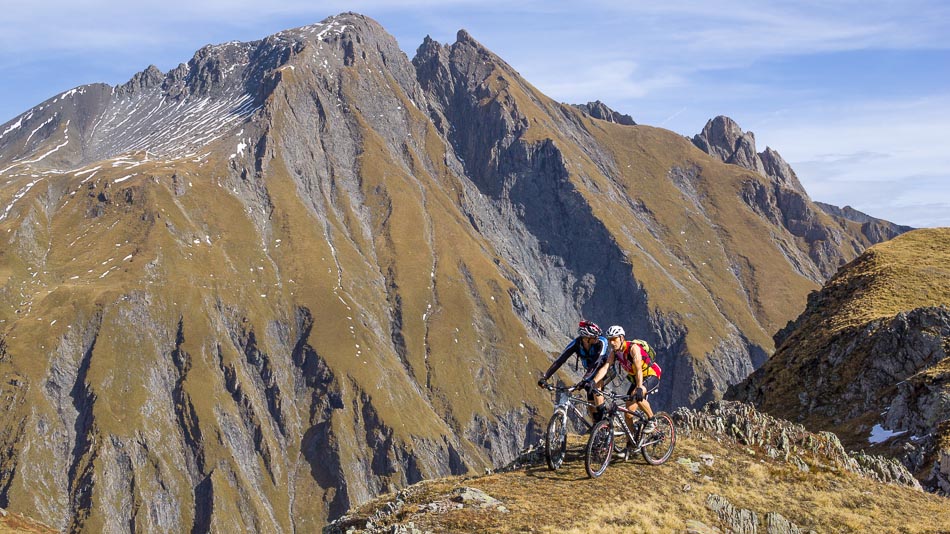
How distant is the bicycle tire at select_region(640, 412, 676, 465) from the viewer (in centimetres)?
2491

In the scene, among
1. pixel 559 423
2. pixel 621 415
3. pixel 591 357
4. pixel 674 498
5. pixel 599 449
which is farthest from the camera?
pixel 591 357

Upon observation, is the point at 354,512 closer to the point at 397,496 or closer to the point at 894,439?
the point at 397,496

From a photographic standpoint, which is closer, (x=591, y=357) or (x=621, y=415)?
(x=621, y=415)

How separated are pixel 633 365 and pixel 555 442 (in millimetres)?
3604

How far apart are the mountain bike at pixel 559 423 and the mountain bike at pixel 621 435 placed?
23.2 inches

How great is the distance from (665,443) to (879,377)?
3753cm

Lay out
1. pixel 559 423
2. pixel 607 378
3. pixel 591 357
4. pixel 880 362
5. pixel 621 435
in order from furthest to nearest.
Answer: pixel 880 362
pixel 607 378
pixel 621 435
pixel 591 357
pixel 559 423

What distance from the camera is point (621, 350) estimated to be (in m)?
24.4

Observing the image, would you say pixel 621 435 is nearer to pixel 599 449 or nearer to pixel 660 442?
pixel 599 449

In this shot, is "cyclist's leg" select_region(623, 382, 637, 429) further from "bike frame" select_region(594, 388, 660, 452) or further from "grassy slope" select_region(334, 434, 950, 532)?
"grassy slope" select_region(334, 434, 950, 532)

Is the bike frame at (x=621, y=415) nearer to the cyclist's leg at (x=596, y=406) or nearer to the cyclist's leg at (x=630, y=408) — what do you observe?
the cyclist's leg at (x=630, y=408)

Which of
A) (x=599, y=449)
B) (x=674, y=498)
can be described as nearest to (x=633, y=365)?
(x=599, y=449)

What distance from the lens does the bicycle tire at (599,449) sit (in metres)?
23.0

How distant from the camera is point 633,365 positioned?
2455 cm
